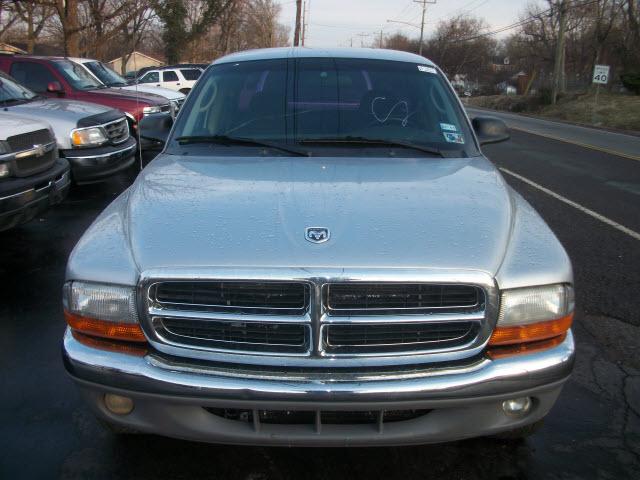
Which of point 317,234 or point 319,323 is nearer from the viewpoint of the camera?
point 319,323

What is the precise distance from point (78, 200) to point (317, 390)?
6914 mm

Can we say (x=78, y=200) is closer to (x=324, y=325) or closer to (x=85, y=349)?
(x=85, y=349)

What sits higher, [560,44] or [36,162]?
[560,44]

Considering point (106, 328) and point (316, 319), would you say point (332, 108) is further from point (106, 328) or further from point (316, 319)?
point (106, 328)

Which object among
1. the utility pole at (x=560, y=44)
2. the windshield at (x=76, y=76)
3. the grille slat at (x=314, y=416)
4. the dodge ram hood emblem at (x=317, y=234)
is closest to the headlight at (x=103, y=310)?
the grille slat at (x=314, y=416)

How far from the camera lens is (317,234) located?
233 cm

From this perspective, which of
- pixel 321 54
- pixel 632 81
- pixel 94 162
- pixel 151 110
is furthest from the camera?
pixel 632 81

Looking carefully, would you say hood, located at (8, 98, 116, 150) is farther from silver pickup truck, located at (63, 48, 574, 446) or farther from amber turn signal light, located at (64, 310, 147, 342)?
amber turn signal light, located at (64, 310, 147, 342)

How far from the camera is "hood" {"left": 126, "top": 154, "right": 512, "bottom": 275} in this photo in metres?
2.22

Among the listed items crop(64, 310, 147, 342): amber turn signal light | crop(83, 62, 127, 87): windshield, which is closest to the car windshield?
crop(64, 310, 147, 342): amber turn signal light

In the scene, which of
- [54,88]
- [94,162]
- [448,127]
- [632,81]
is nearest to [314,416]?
[448,127]

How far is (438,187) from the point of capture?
9.45ft

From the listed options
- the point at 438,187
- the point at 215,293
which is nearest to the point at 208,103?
the point at 438,187

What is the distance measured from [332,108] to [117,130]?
18.0 ft
